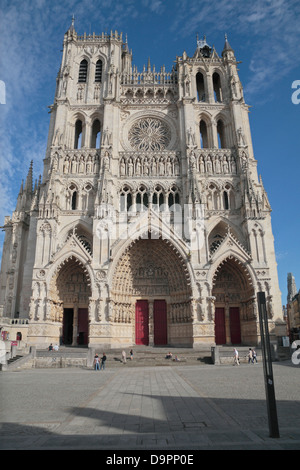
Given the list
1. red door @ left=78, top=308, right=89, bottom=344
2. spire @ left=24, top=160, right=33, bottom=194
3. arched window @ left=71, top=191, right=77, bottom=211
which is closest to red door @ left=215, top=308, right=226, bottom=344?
red door @ left=78, top=308, right=89, bottom=344

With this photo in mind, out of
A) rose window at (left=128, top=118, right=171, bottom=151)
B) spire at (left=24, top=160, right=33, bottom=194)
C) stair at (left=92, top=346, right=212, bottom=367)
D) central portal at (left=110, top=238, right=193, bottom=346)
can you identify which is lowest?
stair at (left=92, top=346, right=212, bottom=367)

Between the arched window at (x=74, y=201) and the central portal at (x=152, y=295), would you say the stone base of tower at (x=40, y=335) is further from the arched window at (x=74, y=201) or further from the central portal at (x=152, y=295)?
the arched window at (x=74, y=201)

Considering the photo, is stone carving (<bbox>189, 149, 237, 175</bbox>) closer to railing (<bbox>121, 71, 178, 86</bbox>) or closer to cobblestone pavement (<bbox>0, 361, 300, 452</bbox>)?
railing (<bbox>121, 71, 178, 86</bbox>)

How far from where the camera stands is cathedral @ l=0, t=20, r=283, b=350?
75.9 feet

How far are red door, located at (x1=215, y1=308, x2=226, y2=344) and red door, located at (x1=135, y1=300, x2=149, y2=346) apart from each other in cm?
576

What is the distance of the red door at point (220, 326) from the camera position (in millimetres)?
24978

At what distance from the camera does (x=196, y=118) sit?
30031 millimetres

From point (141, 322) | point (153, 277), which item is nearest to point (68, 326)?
point (141, 322)

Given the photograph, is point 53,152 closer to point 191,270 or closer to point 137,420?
point 191,270

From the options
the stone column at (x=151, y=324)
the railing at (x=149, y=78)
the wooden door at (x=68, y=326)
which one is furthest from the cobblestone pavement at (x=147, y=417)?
the railing at (x=149, y=78)

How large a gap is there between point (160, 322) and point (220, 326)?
4978 millimetres

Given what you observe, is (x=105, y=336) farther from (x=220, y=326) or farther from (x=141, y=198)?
(x=141, y=198)

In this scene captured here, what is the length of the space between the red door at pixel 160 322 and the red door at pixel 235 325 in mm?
5435
